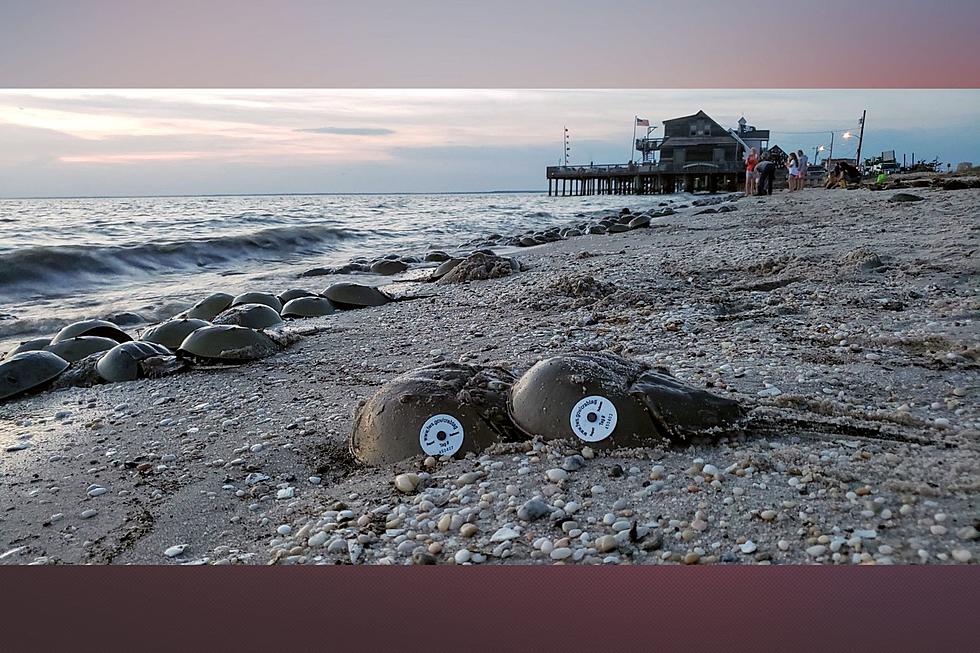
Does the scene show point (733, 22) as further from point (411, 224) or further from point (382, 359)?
point (411, 224)

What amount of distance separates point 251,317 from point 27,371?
1.39 metres

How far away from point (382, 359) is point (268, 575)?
2020 millimetres

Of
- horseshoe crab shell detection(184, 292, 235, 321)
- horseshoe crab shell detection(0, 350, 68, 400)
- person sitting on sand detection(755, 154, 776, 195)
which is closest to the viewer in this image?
horseshoe crab shell detection(0, 350, 68, 400)

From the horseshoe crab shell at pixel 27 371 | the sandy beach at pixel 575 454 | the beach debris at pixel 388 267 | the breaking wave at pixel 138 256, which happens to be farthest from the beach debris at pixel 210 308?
the breaking wave at pixel 138 256

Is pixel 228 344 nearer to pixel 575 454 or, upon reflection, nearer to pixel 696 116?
pixel 575 454

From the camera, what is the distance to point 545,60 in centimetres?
232

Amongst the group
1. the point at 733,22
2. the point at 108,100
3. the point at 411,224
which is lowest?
the point at 411,224

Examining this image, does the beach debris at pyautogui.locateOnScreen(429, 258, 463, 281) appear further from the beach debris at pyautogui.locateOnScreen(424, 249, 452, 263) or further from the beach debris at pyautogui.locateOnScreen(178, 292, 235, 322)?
the beach debris at pyautogui.locateOnScreen(178, 292, 235, 322)

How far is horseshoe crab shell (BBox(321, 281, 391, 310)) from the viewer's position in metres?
5.49

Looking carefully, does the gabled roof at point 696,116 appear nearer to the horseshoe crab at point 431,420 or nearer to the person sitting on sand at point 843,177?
the horseshoe crab at point 431,420

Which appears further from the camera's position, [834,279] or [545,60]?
[834,279]

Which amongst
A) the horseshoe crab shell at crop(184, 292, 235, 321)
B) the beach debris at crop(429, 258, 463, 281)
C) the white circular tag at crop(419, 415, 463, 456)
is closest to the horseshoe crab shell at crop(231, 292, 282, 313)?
the horseshoe crab shell at crop(184, 292, 235, 321)

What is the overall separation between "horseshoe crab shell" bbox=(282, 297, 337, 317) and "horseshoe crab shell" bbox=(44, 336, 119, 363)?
1.27m

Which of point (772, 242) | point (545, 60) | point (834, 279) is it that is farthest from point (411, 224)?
point (545, 60)
